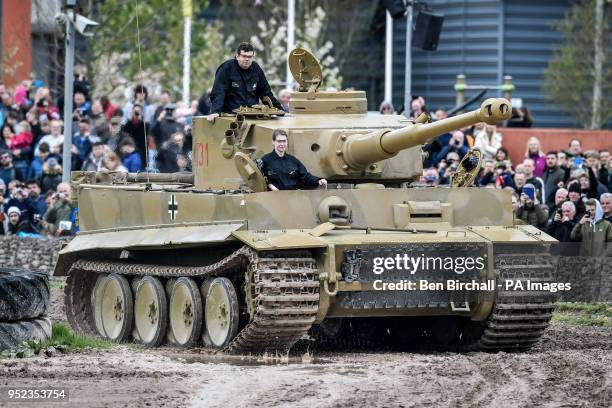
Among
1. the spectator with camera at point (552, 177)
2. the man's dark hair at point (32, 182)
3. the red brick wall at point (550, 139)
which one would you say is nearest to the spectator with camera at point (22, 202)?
the man's dark hair at point (32, 182)

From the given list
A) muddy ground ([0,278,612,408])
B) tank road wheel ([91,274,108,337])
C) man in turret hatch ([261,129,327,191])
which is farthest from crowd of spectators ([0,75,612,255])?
muddy ground ([0,278,612,408])

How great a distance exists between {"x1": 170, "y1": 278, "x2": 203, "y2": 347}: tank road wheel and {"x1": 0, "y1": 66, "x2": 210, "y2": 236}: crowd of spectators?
244 inches

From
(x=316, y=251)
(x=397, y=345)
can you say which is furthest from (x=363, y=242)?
(x=397, y=345)

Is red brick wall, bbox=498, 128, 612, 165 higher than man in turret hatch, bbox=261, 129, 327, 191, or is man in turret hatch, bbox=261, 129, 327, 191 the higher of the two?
red brick wall, bbox=498, 128, 612, 165

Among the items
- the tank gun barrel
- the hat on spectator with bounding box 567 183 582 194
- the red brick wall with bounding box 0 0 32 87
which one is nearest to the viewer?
the tank gun barrel

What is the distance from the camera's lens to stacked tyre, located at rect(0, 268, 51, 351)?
1833 cm

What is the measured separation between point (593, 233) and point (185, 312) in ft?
22.1

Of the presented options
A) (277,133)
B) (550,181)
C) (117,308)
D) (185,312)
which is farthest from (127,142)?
(277,133)

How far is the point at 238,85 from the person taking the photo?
21109 millimetres

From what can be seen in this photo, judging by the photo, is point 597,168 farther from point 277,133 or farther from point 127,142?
point 277,133

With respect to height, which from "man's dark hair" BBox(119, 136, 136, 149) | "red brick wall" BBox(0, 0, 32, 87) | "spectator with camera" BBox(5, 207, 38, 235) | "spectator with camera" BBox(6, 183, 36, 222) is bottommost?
"spectator with camera" BBox(5, 207, 38, 235)

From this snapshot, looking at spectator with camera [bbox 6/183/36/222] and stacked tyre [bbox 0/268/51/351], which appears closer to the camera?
stacked tyre [bbox 0/268/51/351]

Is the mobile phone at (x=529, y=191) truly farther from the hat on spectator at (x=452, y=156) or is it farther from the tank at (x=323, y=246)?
the tank at (x=323, y=246)

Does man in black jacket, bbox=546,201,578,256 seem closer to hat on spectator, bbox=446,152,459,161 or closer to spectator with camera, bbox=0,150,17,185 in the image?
hat on spectator, bbox=446,152,459,161
